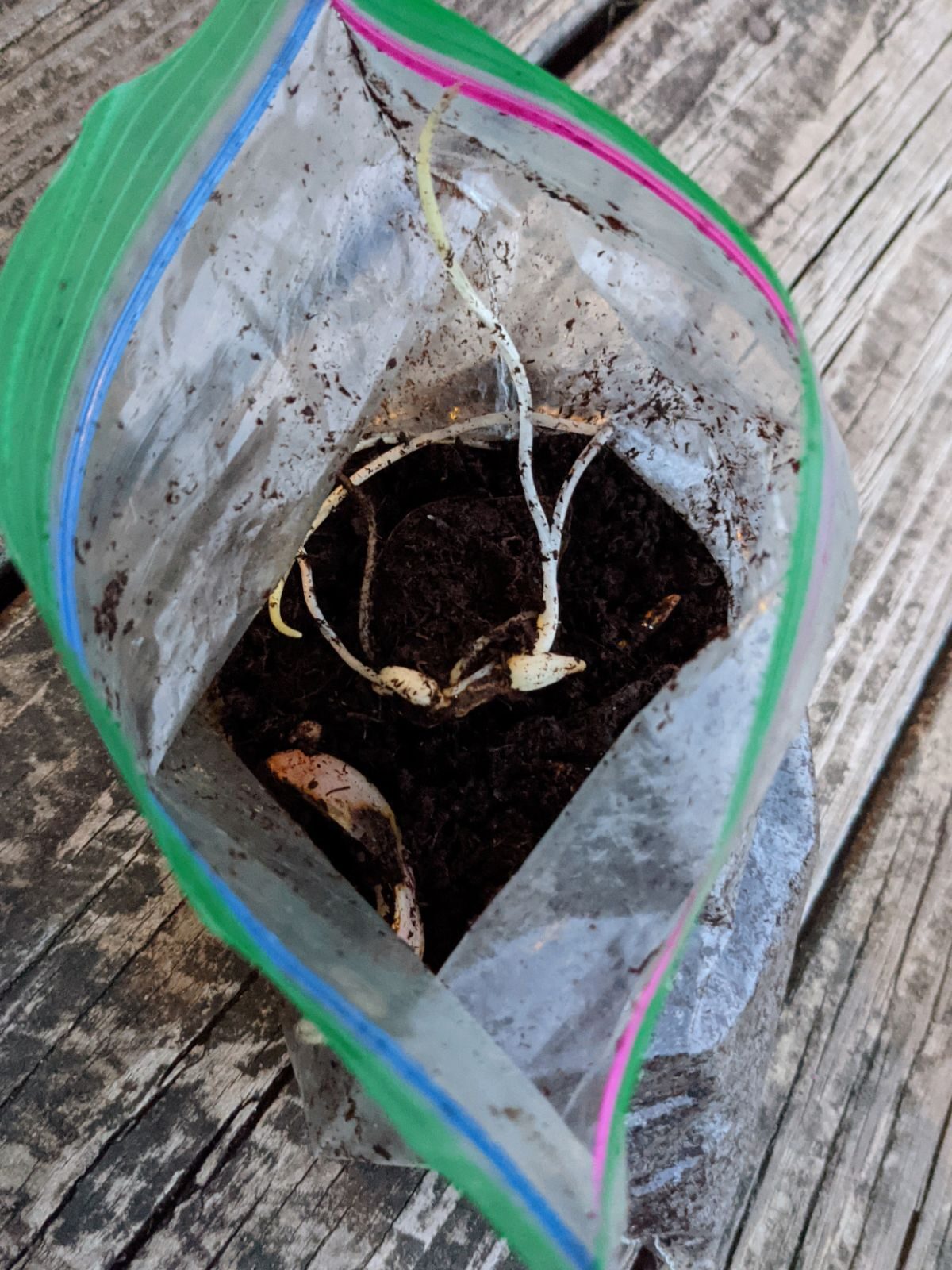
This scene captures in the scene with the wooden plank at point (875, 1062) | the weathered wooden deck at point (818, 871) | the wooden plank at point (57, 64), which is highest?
the wooden plank at point (57, 64)

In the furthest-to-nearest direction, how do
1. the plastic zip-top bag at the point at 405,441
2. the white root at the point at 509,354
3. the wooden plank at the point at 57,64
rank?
the wooden plank at the point at 57,64 < the white root at the point at 509,354 < the plastic zip-top bag at the point at 405,441

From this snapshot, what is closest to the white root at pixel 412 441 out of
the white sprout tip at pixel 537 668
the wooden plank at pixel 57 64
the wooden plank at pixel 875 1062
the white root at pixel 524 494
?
the white root at pixel 524 494

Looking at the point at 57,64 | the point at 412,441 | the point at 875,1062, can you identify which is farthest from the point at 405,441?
the point at 875,1062

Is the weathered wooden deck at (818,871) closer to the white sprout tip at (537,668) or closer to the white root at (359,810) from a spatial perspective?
the white root at (359,810)

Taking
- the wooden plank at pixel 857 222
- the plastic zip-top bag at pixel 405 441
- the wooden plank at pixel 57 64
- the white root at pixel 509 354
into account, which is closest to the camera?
the plastic zip-top bag at pixel 405 441

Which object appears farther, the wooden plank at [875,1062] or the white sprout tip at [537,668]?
the wooden plank at [875,1062]

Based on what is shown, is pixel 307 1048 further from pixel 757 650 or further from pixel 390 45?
pixel 390 45

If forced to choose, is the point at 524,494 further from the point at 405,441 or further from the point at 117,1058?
the point at 117,1058
